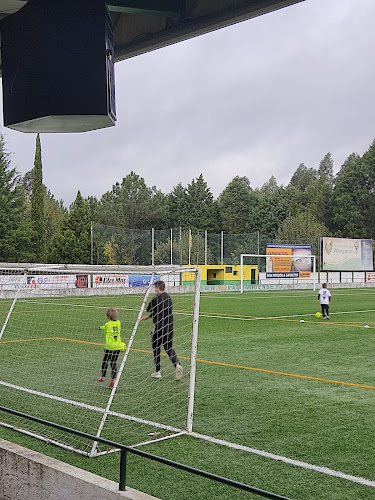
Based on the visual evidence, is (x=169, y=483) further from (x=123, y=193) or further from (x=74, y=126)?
(x=123, y=193)

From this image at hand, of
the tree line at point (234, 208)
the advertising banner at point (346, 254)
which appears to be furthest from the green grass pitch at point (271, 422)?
the tree line at point (234, 208)

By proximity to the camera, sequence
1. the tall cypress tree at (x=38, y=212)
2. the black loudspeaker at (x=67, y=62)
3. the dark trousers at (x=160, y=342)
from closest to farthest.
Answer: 1. the black loudspeaker at (x=67, y=62)
2. the dark trousers at (x=160, y=342)
3. the tall cypress tree at (x=38, y=212)

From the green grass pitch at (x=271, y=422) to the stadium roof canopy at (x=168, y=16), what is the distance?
3879 millimetres

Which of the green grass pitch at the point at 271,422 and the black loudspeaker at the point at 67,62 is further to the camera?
the green grass pitch at the point at 271,422

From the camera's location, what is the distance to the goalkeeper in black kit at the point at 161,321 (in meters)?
9.79

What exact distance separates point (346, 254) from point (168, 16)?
52601 mm

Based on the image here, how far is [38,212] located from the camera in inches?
2427

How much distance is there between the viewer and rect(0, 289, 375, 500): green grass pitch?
19.9ft

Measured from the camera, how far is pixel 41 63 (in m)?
4.83

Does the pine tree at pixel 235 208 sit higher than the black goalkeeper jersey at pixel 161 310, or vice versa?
the pine tree at pixel 235 208

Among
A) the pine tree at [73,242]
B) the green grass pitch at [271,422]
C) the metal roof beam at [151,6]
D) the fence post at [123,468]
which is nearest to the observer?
the fence post at [123,468]

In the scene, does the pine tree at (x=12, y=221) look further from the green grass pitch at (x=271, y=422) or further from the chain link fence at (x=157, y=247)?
the green grass pitch at (x=271, y=422)

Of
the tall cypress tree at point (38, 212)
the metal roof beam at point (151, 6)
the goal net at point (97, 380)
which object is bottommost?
the goal net at point (97, 380)

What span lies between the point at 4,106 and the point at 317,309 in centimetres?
2598
